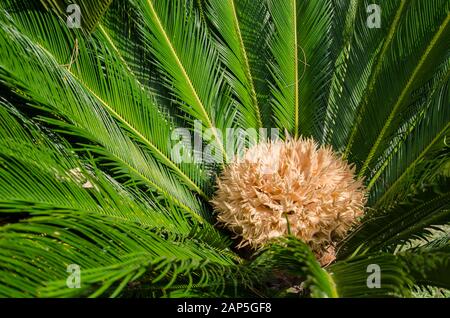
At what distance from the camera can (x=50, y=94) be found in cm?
246

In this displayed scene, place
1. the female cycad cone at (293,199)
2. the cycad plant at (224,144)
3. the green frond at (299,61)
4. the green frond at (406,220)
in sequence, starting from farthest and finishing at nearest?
the green frond at (299,61)
the female cycad cone at (293,199)
the green frond at (406,220)
the cycad plant at (224,144)

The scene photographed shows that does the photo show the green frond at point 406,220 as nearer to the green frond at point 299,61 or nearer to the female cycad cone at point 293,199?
the female cycad cone at point 293,199

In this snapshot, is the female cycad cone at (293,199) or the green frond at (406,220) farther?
the female cycad cone at (293,199)

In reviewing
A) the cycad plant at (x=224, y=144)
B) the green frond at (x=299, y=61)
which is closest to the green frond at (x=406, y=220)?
the cycad plant at (x=224, y=144)

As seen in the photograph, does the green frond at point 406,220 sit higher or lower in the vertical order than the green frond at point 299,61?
lower

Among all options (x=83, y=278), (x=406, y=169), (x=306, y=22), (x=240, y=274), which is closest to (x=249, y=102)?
(x=306, y=22)

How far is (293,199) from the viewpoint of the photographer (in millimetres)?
2508

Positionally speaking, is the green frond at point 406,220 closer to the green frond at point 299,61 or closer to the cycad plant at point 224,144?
the cycad plant at point 224,144

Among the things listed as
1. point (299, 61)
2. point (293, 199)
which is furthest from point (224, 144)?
point (293, 199)

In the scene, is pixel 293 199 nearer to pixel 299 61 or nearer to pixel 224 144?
pixel 224 144

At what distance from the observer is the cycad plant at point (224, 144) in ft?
6.37

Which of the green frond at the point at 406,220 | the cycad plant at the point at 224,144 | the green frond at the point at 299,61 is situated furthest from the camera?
the green frond at the point at 299,61

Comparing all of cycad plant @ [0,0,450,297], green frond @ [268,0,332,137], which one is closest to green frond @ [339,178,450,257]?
cycad plant @ [0,0,450,297]

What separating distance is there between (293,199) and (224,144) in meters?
0.76
